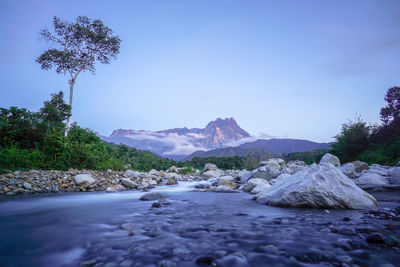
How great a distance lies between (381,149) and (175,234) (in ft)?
84.6

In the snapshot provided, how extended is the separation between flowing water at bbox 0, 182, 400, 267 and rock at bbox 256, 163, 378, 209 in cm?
55

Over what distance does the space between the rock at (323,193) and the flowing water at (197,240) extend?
1.81ft

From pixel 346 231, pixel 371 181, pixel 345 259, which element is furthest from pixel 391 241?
pixel 371 181

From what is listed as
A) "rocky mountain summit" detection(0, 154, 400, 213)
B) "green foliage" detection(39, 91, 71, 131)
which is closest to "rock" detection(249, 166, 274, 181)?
"rocky mountain summit" detection(0, 154, 400, 213)

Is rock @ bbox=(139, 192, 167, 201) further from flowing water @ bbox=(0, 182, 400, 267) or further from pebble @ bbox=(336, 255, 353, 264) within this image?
pebble @ bbox=(336, 255, 353, 264)

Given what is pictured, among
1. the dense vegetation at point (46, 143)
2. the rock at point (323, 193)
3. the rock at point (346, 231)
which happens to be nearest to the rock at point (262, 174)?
the rock at point (323, 193)

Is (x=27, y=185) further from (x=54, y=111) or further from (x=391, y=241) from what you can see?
(x=391, y=241)

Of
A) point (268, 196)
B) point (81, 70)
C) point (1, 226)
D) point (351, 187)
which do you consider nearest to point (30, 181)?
point (1, 226)

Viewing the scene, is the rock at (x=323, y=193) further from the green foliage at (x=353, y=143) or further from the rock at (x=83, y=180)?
the green foliage at (x=353, y=143)

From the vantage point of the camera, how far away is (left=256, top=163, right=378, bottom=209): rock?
4891 millimetres

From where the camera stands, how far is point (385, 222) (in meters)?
3.51

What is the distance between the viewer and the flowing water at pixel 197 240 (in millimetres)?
2211

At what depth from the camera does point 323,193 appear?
496cm

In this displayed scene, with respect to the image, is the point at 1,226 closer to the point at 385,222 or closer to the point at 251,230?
the point at 251,230
